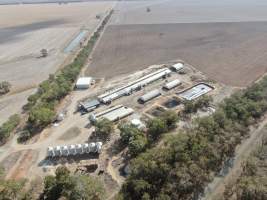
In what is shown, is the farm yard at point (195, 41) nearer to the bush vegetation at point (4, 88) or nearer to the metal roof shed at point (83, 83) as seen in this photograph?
the metal roof shed at point (83, 83)

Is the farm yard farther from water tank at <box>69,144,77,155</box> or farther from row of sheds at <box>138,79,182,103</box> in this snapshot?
water tank at <box>69,144,77,155</box>

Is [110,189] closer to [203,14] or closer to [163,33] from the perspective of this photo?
[163,33]

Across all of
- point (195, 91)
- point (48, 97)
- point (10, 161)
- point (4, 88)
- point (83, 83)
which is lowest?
point (10, 161)

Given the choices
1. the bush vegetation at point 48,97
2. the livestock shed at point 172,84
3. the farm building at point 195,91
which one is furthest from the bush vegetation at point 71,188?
the livestock shed at point 172,84

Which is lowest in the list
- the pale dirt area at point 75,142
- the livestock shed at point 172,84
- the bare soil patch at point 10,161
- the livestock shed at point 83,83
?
the bare soil patch at point 10,161

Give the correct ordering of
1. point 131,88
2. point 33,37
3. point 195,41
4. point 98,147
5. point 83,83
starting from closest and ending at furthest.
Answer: point 98,147 < point 131,88 < point 83,83 < point 195,41 < point 33,37

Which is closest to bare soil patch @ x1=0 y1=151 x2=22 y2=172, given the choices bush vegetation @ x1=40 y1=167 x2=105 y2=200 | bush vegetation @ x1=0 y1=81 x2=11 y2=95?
bush vegetation @ x1=40 y1=167 x2=105 y2=200

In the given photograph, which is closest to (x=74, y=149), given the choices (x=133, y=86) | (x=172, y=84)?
(x=133, y=86)

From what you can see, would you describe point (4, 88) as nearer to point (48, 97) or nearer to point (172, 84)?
point (48, 97)
